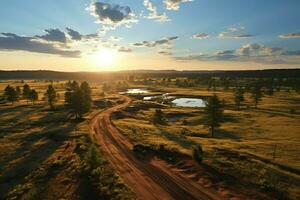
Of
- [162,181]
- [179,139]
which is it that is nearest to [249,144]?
[179,139]

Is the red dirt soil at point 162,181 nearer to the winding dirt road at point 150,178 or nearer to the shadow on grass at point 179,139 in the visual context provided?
the winding dirt road at point 150,178

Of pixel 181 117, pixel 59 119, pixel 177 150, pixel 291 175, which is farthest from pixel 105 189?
pixel 181 117

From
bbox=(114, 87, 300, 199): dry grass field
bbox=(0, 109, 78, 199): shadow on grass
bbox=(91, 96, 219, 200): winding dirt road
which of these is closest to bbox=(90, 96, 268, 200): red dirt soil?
bbox=(91, 96, 219, 200): winding dirt road

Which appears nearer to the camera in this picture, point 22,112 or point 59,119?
point 59,119

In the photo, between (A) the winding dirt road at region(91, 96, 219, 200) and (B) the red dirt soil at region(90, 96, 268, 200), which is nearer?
(B) the red dirt soil at region(90, 96, 268, 200)

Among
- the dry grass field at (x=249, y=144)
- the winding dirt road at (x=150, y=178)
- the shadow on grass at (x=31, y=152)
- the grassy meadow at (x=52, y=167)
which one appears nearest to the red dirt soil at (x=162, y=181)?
the winding dirt road at (x=150, y=178)

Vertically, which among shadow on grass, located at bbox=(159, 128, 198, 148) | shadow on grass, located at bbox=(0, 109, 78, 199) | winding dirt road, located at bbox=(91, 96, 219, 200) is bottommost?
shadow on grass, located at bbox=(0, 109, 78, 199)

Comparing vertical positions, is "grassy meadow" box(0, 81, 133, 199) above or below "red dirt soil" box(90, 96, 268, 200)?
below

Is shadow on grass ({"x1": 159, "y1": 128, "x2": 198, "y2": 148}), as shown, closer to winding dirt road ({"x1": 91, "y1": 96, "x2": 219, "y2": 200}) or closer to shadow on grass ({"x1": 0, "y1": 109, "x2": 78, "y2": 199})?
winding dirt road ({"x1": 91, "y1": 96, "x2": 219, "y2": 200})

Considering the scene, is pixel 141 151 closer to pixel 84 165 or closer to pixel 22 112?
pixel 84 165
